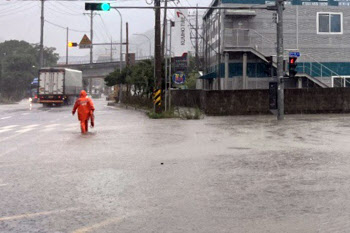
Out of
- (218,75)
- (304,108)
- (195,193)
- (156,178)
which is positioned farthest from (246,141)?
(218,75)

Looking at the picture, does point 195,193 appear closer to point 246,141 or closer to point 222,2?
point 246,141

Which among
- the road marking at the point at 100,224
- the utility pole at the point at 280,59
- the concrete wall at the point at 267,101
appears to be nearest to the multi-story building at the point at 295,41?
the concrete wall at the point at 267,101

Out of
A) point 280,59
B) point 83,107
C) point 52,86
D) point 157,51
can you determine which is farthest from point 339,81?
point 83,107

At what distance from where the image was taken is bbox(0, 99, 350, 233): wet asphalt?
5.77m

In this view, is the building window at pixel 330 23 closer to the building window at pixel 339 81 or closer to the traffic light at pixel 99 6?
the building window at pixel 339 81

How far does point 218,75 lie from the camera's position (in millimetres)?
41156

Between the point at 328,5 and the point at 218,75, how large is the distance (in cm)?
1102

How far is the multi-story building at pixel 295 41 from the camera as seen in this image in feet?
130

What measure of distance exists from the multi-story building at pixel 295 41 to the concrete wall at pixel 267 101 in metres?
9.04

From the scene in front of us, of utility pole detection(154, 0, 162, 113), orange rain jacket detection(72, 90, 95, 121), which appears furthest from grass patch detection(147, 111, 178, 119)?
orange rain jacket detection(72, 90, 95, 121)

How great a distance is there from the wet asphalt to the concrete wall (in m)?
13.8

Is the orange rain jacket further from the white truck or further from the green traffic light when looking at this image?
the white truck

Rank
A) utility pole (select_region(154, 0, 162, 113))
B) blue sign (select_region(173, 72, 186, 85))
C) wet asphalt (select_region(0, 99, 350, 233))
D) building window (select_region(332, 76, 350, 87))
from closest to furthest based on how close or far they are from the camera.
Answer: wet asphalt (select_region(0, 99, 350, 233)) < utility pole (select_region(154, 0, 162, 113)) < blue sign (select_region(173, 72, 186, 85)) < building window (select_region(332, 76, 350, 87))

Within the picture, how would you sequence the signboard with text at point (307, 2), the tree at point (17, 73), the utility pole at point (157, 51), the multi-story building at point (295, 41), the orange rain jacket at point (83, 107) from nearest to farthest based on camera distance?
the orange rain jacket at point (83, 107) < the utility pole at point (157, 51) < the multi-story building at point (295, 41) < the signboard with text at point (307, 2) < the tree at point (17, 73)
